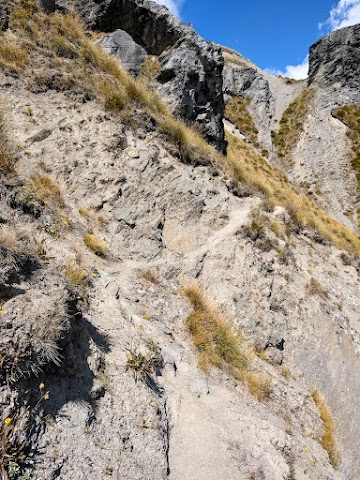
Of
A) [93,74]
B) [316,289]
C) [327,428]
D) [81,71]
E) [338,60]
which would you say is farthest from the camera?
[338,60]

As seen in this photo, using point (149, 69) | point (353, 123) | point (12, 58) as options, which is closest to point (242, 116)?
point (353, 123)

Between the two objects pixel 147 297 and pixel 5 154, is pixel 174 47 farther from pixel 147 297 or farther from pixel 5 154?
pixel 147 297

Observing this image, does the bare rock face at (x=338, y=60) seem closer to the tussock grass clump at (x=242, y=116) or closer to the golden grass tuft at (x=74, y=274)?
the tussock grass clump at (x=242, y=116)

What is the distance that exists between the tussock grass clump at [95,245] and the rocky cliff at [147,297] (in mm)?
50

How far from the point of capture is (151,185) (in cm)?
946

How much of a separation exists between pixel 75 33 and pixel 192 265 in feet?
36.4

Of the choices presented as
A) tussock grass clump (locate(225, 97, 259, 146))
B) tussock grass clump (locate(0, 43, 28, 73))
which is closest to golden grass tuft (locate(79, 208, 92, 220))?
tussock grass clump (locate(0, 43, 28, 73))

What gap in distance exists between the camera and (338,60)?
41188 mm

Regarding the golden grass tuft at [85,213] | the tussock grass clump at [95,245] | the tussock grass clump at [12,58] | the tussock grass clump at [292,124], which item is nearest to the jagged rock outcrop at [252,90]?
the tussock grass clump at [292,124]

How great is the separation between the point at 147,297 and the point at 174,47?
14.6 m

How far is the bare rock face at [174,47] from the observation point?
15312 millimetres

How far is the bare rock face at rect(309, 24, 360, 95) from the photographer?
39.6m

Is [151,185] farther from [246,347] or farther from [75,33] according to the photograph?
[75,33]

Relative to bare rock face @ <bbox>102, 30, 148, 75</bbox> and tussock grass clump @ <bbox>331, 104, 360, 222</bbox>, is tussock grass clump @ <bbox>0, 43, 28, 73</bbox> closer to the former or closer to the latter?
bare rock face @ <bbox>102, 30, 148, 75</bbox>
